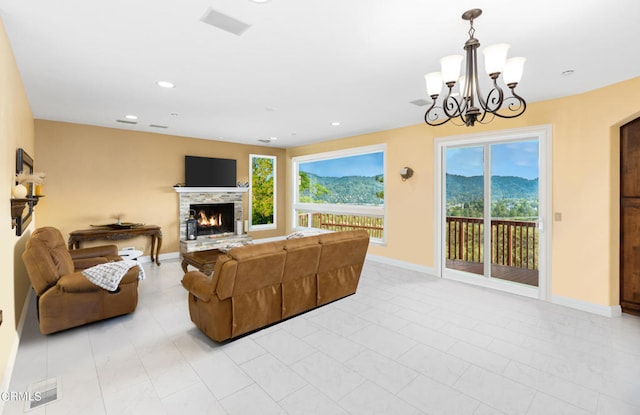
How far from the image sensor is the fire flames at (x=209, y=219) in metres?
7.17

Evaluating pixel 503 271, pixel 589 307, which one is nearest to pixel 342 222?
pixel 503 271

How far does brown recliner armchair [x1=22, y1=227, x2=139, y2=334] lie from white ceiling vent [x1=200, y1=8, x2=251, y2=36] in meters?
2.73

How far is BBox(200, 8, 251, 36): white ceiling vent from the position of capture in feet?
6.96

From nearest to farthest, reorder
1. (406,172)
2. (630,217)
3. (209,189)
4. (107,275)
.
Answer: (107,275) → (630,217) → (406,172) → (209,189)

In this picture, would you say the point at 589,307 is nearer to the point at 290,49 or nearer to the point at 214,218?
the point at 290,49

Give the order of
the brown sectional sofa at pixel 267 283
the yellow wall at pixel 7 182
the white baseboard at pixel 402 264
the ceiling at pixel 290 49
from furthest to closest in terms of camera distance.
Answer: the white baseboard at pixel 402 264 < the brown sectional sofa at pixel 267 283 < the yellow wall at pixel 7 182 < the ceiling at pixel 290 49

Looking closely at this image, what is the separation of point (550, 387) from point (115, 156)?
23.1ft

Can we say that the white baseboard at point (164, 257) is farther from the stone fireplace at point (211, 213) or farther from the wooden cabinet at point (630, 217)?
the wooden cabinet at point (630, 217)

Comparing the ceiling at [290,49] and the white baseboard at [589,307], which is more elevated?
the ceiling at [290,49]

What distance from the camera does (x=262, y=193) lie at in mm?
8227

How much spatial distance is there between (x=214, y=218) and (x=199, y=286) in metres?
4.63

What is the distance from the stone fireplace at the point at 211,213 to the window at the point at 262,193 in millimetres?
436

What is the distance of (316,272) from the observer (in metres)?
3.74

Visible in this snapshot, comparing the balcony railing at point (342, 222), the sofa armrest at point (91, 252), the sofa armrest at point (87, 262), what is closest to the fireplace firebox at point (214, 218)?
the balcony railing at point (342, 222)
